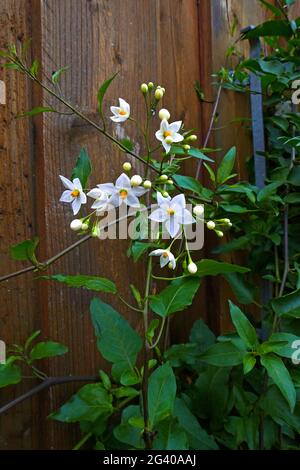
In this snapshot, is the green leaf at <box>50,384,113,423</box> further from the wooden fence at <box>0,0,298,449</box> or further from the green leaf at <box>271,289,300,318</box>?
the green leaf at <box>271,289,300,318</box>

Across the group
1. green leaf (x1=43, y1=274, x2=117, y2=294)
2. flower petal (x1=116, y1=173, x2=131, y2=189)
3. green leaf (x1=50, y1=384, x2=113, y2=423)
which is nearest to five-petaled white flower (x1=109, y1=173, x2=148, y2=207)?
flower petal (x1=116, y1=173, x2=131, y2=189)

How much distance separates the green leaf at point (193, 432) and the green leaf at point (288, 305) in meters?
0.24

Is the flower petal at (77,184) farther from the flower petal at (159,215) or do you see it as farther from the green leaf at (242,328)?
the green leaf at (242,328)

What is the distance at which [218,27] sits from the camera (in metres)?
1.10

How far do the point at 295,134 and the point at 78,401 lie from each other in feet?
2.48

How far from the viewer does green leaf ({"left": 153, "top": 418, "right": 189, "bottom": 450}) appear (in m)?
0.66

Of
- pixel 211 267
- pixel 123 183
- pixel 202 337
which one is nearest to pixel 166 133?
pixel 123 183

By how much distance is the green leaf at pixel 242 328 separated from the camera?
0.69m

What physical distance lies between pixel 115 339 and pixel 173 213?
239 mm

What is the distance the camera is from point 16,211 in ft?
2.76

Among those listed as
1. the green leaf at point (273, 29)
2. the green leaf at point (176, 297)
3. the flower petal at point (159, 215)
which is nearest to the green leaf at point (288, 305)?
the green leaf at point (176, 297)

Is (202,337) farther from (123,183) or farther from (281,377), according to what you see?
(123,183)

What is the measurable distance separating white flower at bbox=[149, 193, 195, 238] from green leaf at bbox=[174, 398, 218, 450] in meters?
0.34
